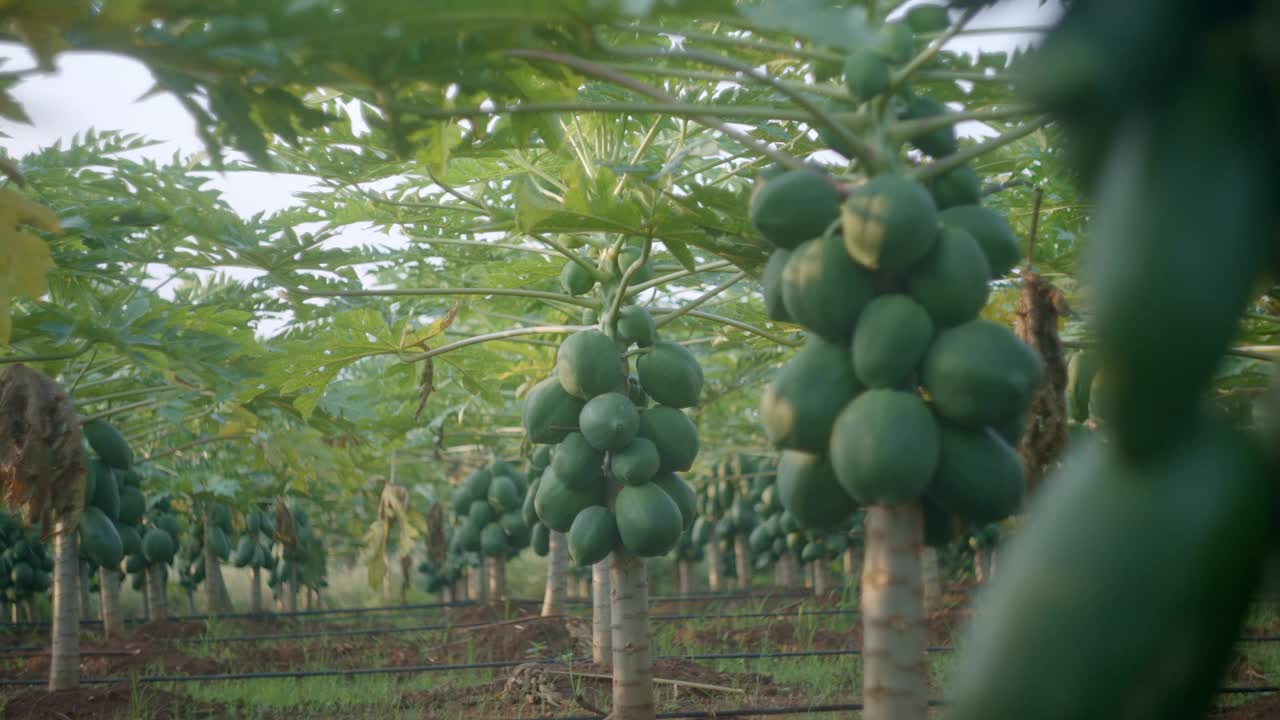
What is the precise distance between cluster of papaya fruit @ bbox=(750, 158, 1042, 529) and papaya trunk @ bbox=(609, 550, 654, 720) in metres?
1.78

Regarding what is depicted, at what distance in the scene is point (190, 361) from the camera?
13.4ft

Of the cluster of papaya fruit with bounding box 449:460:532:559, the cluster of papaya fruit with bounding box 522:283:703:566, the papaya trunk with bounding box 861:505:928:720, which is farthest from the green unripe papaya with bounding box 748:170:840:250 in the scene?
the cluster of papaya fruit with bounding box 449:460:532:559

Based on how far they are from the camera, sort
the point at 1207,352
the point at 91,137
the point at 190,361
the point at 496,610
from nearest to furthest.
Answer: the point at 1207,352 < the point at 190,361 < the point at 91,137 < the point at 496,610

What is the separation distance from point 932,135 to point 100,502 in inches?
208

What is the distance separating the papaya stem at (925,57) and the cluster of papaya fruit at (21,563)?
11.8 metres

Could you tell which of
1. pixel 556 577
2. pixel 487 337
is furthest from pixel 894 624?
pixel 556 577

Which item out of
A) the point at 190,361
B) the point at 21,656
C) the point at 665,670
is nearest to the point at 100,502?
the point at 190,361

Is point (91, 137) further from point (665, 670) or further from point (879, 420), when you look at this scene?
point (879, 420)

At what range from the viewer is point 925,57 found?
1.68 m

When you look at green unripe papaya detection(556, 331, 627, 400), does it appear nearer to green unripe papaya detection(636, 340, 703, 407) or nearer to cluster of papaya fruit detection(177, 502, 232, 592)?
green unripe papaya detection(636, 340, 703, 407)

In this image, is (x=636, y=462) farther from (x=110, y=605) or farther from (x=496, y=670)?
(x=110, y=605)

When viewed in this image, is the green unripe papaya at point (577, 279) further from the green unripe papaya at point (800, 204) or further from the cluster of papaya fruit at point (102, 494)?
the cluster of papaya fruit at point (102, 494)

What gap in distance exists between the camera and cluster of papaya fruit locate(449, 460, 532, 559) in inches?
359

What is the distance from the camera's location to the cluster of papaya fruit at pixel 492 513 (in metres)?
9.12
